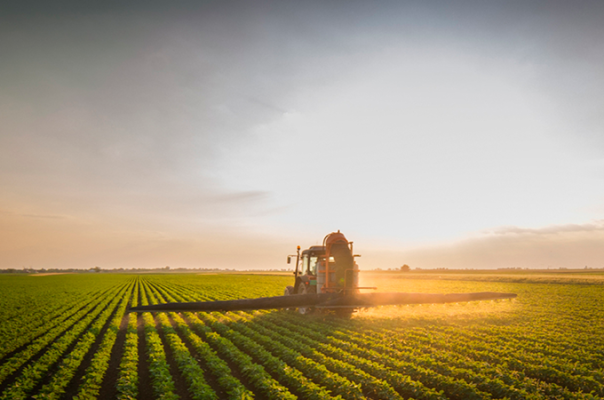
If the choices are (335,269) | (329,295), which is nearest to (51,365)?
(329,295)

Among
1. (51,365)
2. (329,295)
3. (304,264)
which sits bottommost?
(51,365)

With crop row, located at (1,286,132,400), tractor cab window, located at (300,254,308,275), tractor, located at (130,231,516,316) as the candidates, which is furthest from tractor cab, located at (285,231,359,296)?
crop row, located at (1,286,132,400)

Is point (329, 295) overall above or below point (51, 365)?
above

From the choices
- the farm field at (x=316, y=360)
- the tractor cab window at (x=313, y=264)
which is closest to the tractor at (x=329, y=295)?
the tractor cab window at (x=313, y=264)

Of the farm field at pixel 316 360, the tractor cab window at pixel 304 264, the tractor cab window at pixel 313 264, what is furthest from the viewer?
the tractor cab window at pixel 304 264

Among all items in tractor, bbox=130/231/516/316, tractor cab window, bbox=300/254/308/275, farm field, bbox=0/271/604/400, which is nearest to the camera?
farm field, bbox=0/271/604/400

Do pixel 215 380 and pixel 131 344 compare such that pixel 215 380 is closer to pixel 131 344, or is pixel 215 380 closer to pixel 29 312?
pixel 131 344

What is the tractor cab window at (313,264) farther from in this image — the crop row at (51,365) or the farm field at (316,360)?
the crop row at (51,365)

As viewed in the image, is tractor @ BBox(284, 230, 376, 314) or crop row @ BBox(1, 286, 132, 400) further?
tractor @ BBox(284, 230, 376, 314)

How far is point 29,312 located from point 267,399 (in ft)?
70.2

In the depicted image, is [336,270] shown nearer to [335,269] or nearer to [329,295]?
[335,269]

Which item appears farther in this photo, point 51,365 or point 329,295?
point 329,295

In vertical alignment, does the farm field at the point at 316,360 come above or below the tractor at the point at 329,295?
below

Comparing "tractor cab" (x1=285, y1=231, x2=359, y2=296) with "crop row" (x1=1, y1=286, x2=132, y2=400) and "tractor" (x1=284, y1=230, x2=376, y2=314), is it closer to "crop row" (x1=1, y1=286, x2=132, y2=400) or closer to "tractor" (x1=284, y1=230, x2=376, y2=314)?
"tractor" (x1=284, y1=230, x2=376, y2=314)
